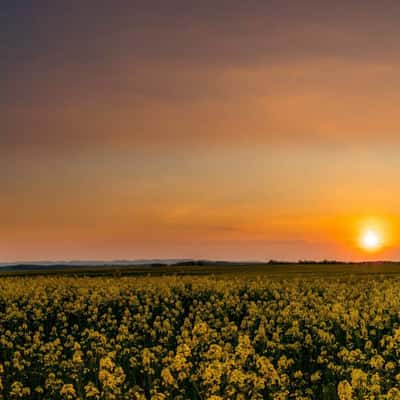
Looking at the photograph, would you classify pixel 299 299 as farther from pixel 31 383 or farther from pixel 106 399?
pixel 106 399

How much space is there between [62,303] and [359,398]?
19.8 meters

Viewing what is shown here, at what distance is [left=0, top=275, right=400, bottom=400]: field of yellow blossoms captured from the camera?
10742 mm

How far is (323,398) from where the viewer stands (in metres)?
12.0

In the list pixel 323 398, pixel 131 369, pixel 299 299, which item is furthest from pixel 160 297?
pixel 323 398

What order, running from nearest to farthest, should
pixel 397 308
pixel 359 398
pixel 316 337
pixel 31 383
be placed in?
pixel 359 398 < pixel 31 383 < pixel 316 337 < pixel 397 308

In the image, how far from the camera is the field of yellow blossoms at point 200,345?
1074 centimetres

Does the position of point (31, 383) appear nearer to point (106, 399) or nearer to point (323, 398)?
point (106, 399)

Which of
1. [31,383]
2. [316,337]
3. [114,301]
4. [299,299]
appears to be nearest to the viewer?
[31,383]

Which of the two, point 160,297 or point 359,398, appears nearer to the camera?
point 359,398

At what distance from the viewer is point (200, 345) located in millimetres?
15688

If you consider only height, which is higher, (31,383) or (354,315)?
(354,315)

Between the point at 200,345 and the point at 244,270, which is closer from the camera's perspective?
the point at 200,345

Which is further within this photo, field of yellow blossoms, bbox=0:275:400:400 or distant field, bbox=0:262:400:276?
distant field, bbox=0:262:400:276

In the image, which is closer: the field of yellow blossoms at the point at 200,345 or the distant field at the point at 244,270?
the field of yellow blossoms at the point at 200,345
